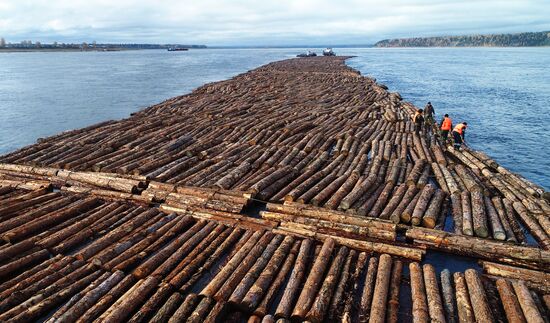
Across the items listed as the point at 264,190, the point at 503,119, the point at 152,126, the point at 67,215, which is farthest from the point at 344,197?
the point at 503,119

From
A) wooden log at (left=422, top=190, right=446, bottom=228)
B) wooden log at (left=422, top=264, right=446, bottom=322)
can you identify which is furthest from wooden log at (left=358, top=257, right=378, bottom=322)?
wooden log at (left=422, top=190, right=446, bottom=228)

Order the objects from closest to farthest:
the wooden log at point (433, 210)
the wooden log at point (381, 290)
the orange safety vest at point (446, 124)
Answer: the wooden log at point (381, 290)
the wooden log at point (433, 210)
the orange safety vest at point (446, 124)

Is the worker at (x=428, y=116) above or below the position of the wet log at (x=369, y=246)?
above

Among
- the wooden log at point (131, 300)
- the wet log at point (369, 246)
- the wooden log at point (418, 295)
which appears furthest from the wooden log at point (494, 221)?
the wooden log at point (131, 300)

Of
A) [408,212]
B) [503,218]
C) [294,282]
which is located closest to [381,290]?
[294,282]

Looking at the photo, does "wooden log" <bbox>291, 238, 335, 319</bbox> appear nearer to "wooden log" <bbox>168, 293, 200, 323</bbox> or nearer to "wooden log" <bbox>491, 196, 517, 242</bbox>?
"wooden log" <bbox>168, 293, 200, 323</bbox>

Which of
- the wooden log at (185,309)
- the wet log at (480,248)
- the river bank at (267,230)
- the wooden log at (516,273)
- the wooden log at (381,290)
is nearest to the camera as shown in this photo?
the wooden log at (185,309)

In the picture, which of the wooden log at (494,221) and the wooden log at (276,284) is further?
the wooden log at (494,221)

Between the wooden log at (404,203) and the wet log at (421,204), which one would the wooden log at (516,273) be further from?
the wooden log at (404,203)
